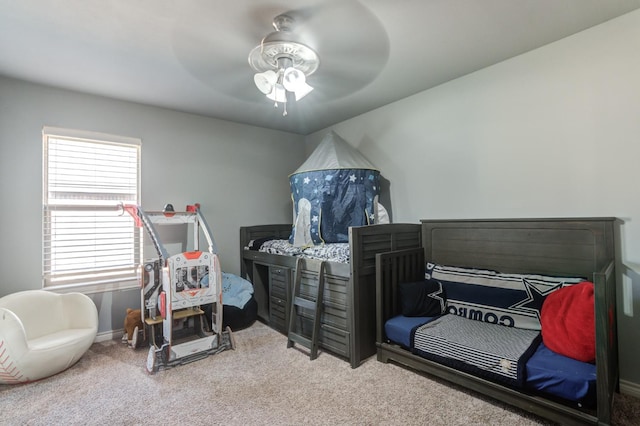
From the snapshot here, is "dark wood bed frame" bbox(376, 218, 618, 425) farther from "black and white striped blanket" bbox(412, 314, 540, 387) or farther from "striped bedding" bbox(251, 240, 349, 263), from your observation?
"striped bedding" bbox(251, 240, 349, 263)

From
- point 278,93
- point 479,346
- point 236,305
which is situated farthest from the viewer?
point 236,305

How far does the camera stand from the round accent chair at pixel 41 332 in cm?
221

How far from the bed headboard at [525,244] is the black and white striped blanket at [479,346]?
562mm

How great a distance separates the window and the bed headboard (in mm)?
3176

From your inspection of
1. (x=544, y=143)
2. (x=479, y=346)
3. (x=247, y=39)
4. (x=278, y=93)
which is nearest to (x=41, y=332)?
(x=278, y=93)

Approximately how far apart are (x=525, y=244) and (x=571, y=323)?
0.82m

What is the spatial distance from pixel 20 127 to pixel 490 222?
4.30 meters

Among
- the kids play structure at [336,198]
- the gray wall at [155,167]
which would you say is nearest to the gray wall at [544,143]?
the kids play structure at [336,198]

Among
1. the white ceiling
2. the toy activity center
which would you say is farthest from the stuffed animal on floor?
the white ceiling

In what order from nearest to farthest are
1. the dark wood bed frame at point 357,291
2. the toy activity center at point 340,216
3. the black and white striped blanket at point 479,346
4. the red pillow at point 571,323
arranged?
the red pillow at point 571,323 → the black and white striped blanket at point 479,346 → the toy activity center at point 340,216 → the dark wood bed frame at point 357,291

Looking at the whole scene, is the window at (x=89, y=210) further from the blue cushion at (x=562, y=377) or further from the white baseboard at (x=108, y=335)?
the blue cushion at (x=562, y=377)

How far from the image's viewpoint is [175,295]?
2.68 metres

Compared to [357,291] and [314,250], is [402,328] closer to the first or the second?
[357,291]

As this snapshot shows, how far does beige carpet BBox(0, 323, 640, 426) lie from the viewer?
1900mm
